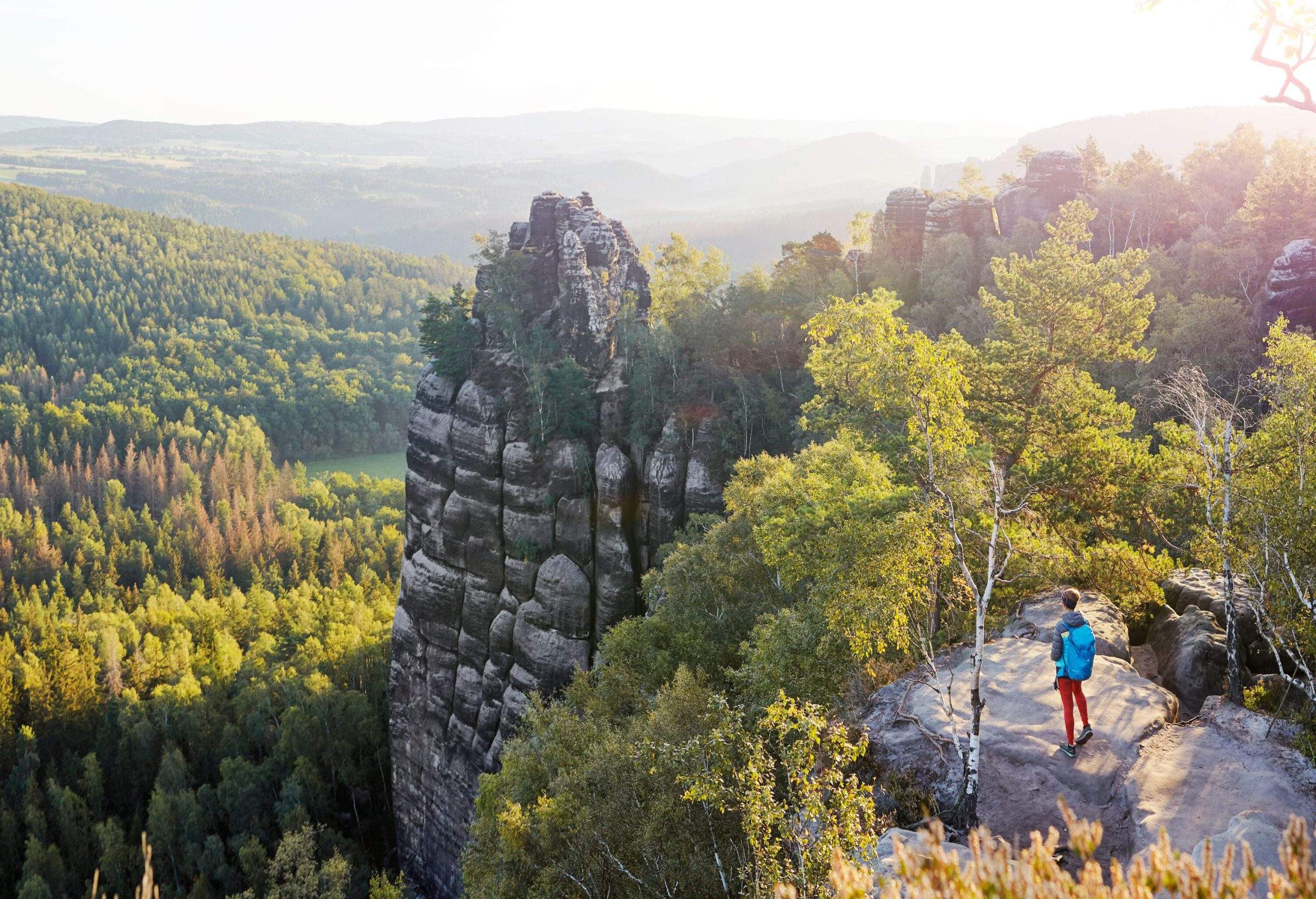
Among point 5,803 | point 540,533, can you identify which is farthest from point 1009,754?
point 5,803

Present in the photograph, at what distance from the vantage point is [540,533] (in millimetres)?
44344

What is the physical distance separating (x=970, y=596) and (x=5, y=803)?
74.4 metres

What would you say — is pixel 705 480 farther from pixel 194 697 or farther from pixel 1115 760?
pixel 194 697

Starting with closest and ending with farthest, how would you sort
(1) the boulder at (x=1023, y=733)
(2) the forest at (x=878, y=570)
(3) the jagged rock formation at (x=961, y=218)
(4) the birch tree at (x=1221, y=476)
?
(1) the boulder at (x=1023, y=733) < (2) the forest at (x=878, y=570) < (4) the birch tree at (x=1221, y=476) < (3) the jagged rock formation at (x=961, y=218)

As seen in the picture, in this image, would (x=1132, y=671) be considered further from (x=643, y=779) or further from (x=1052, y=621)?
(x=643, y=779)

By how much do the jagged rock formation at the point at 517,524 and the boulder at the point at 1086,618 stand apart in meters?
21.5

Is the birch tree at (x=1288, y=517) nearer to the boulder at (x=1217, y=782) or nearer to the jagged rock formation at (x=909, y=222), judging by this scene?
the boulder at (x=1217, y=782)

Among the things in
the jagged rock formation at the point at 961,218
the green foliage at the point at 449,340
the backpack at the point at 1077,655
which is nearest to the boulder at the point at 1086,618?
the backpack at the point at 1077,655

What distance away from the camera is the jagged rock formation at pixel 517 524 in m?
43.1

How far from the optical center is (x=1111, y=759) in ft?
50.0

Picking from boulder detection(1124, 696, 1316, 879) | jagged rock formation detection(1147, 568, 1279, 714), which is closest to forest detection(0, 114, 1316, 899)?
jagged rock formation detection(1147, 568, 1279, 714)

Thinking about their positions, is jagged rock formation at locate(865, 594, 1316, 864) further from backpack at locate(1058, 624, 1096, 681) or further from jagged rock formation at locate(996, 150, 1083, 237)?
jagged rock formation at locate(996, 150, 1083, 237)

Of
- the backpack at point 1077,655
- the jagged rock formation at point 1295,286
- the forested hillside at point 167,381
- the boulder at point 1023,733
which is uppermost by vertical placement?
the jagged rock formation at point 1295,286

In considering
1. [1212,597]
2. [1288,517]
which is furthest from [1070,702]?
[1212,597]
